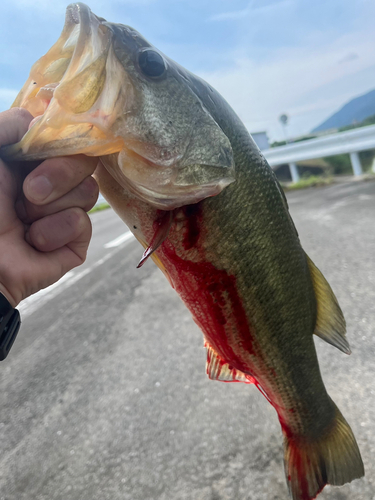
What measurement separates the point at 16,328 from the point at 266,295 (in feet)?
3.25

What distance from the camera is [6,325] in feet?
4.35

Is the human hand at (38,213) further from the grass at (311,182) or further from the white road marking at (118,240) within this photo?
the grass at (311,182)

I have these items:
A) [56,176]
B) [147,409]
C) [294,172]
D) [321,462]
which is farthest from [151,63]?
[294,172]

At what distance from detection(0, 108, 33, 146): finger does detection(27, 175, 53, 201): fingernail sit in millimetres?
160

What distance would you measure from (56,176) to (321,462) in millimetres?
1658

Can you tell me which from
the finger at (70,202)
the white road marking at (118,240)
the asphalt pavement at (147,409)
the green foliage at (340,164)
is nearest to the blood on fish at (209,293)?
the finger at (70,202)

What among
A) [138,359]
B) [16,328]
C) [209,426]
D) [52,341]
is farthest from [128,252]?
[16,328]

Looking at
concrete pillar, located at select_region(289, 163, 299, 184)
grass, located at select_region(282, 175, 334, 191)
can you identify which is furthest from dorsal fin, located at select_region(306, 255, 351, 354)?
concrete pillar, located at select_region(289, 163, 299, 184)

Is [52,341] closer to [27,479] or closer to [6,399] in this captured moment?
[6,399]

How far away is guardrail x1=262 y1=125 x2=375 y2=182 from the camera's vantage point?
9.83 m

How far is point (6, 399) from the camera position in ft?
9.61

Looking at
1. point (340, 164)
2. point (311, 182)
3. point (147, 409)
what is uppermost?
point (147, 409)

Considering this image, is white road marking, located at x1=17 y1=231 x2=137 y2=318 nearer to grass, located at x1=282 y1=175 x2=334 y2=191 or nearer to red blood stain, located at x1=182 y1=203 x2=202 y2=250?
red blood stain, located at x1=182 y1=203 x2=202 y2=250

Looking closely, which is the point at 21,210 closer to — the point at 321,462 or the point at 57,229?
the point at 57,229
